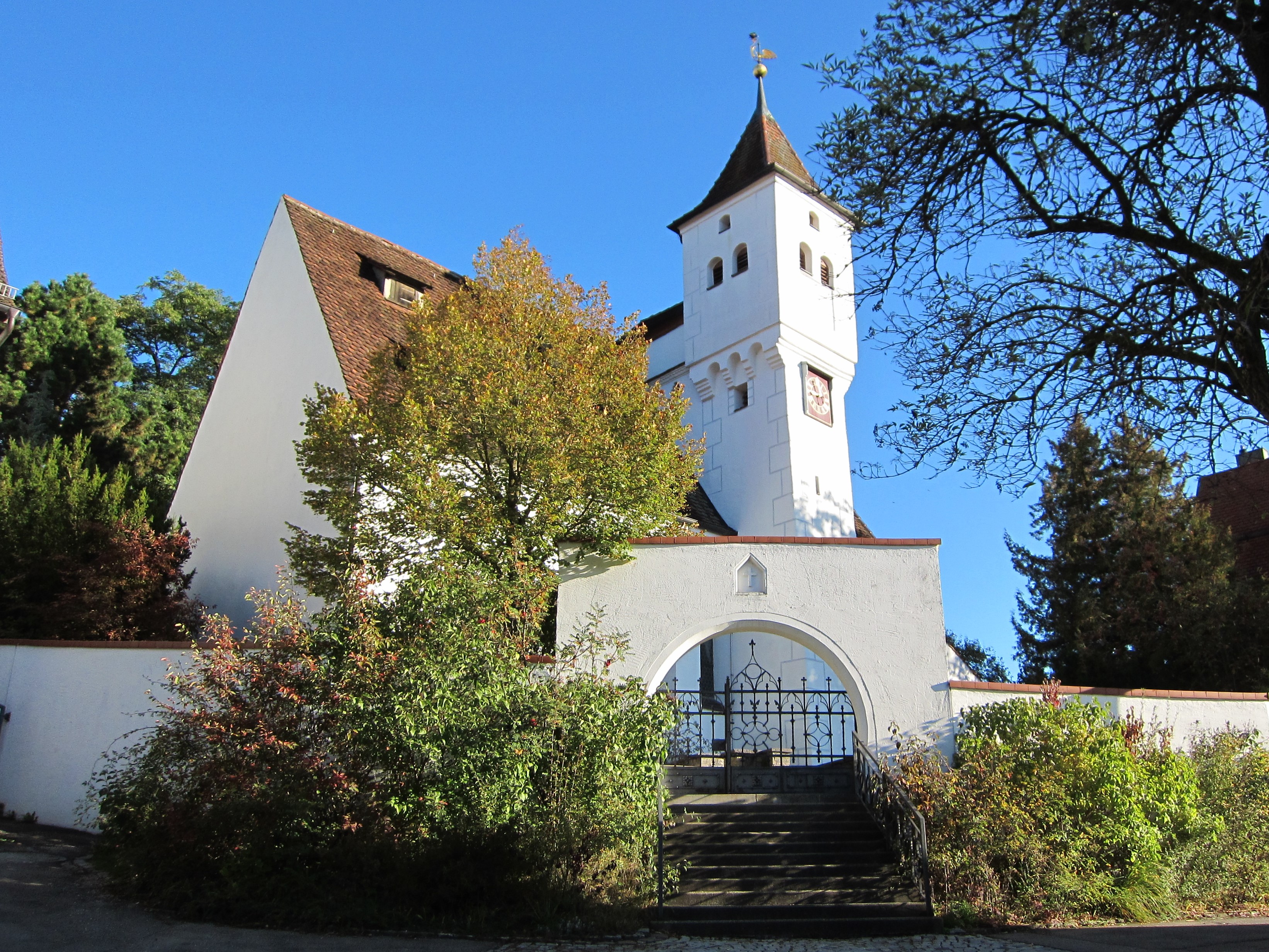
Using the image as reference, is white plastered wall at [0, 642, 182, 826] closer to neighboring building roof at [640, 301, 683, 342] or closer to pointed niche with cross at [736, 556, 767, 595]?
pointed niche with cross at [736, 556, 767, 595]

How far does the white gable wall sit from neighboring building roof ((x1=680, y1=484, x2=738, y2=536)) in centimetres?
877

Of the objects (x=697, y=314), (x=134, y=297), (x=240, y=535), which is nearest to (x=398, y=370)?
(x=240, y=535)

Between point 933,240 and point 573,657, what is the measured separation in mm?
5893

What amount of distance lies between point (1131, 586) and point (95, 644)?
62.1 ft

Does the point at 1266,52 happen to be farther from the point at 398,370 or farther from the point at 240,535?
the point at 240,535

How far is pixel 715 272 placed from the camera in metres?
27.5

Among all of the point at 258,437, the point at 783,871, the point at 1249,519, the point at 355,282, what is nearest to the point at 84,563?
the point at 258,437

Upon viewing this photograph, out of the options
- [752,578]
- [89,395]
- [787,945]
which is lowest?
[787,945]

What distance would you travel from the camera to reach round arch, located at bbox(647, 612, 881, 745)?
12891 millimetres

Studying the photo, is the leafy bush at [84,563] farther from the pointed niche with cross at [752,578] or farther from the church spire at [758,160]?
the church spire at [758,160]

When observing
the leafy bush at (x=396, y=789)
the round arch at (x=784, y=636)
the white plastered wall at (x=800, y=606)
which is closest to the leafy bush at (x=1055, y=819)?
the round arch at (x=784, y=636)

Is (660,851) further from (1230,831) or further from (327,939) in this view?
(1230,831)

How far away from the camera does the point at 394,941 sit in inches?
351

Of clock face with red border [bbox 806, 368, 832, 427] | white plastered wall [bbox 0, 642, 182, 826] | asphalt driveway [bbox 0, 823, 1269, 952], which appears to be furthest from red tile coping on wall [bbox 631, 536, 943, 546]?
clock face with red border [bbox 806, 368, 832, 427]
